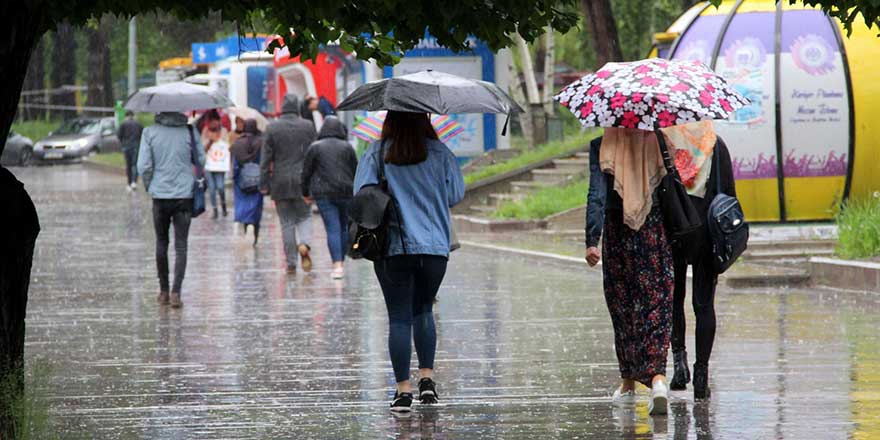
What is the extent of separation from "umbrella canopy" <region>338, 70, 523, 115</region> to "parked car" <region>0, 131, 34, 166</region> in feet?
143

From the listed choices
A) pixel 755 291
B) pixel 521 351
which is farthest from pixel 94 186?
pixel 521 351

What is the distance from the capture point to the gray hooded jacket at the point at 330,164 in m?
16.0

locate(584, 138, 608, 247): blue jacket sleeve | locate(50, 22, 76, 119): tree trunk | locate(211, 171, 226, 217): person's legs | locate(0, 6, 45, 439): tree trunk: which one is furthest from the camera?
locate(50, 22, 76, 119): tree trunk

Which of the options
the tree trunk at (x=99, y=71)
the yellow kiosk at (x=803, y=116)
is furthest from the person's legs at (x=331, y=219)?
the tree trunk at (x=99, y=71)

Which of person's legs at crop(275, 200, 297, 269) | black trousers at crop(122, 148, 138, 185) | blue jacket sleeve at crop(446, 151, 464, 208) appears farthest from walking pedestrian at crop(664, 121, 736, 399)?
black trousers at crop(122, 148, 138, 185)

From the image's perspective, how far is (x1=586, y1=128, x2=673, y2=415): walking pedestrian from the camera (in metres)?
8.40

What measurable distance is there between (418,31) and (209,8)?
0.98 metres

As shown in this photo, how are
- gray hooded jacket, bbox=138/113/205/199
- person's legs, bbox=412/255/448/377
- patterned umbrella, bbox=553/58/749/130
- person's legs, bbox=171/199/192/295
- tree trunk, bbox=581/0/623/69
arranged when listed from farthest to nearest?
1. tree trunk, bbox=581/0/623/69
2. person's legs, bbox=171/199/192/295
3. gray hooded jacket, bbox=138/113/205/199
4. person's legs, bbox=412/255/448/377
5. patterned umbrella, bbox=553/58/749/130

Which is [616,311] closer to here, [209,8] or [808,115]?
[209,8]

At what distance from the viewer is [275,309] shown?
14.0 m

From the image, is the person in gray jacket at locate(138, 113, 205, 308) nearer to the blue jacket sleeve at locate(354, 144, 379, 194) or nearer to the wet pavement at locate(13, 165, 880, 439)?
the wet pavement at locate(13, 165, 880, 439)

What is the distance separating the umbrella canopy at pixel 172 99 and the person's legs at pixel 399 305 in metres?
6.66

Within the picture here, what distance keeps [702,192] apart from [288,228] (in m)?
9.10

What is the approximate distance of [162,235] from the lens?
1415cm
